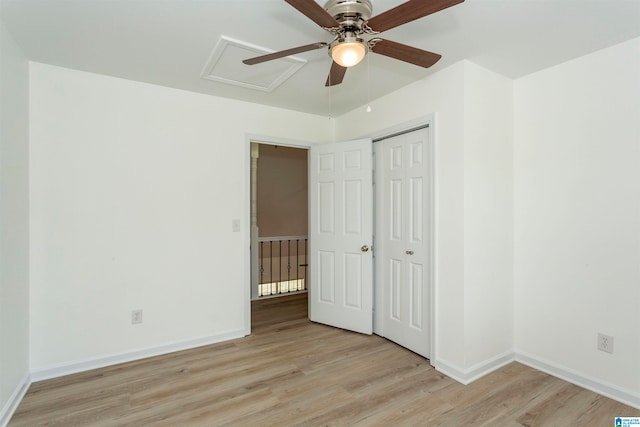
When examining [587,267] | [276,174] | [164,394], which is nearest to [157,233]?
[164,394]

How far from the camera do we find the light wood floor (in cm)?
205

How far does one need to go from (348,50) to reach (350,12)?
169 mm

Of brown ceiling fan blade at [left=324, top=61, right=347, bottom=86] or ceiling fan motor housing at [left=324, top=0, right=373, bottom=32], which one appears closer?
ceiling fan motor housing at [left=324, top=0, right=373, bottom=32]

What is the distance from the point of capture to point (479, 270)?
2.61 metres

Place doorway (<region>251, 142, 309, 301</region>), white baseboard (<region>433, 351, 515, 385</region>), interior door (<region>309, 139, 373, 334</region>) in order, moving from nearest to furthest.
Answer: white baseboard (<region>433, 351, 515, 385</region>)
interior door (<region>309, 139, 373, 334</region>)
doorway (<region>251, 142, 309, 301</region>)

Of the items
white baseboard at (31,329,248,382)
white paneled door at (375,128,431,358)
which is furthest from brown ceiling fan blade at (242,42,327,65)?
white baseboard at (31,329,248,382)

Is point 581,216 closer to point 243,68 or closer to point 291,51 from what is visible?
point 291,51

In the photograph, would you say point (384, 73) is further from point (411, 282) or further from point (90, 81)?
point (90, 81)

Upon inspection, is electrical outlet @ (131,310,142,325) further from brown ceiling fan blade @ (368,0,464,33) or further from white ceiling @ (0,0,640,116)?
brown ceiling fan blade @ (368,0,464,33)

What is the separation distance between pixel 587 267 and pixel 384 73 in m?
2.20

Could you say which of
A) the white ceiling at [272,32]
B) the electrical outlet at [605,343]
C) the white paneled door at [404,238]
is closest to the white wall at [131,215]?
the white ceiling at [272,32]

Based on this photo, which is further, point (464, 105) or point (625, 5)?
point (464, 105)

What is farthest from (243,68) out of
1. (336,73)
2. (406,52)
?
(406,52)

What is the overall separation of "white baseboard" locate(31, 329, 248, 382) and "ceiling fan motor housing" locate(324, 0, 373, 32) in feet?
9.79
